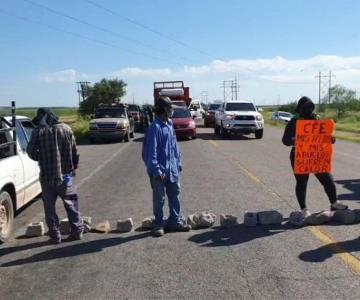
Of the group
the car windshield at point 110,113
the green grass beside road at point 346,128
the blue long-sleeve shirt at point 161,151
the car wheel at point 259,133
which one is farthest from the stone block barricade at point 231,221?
the car windshield at point 110,113

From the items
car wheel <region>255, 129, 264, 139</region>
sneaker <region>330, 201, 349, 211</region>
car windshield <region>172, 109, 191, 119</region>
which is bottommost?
car wheel <region>255, 129, 264, 139</region>

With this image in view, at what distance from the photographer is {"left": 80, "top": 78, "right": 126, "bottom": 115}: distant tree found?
3381 inches

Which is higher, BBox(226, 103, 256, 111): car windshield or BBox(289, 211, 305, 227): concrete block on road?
BBox(226, 103, 256, 111): car windshield

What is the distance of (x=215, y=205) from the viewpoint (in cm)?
955

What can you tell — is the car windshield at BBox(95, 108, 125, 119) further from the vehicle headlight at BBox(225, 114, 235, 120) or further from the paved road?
the paved road

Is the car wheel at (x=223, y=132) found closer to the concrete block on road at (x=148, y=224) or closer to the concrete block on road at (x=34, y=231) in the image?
the concrete block on road at (x=148, y=224)

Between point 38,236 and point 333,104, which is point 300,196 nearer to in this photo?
point 38,236

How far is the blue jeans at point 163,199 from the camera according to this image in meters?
7.38

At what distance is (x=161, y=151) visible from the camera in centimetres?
732

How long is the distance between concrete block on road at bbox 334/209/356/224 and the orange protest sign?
74 cm

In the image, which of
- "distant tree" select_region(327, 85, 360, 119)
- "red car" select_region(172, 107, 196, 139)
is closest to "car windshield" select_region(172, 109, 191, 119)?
"red car" select_region(172, 107, 196, 139)

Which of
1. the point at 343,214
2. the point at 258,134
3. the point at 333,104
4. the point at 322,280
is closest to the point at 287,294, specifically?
the point at 322,280

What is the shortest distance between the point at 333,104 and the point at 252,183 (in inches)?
2913

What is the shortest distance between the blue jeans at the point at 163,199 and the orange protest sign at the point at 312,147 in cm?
191
